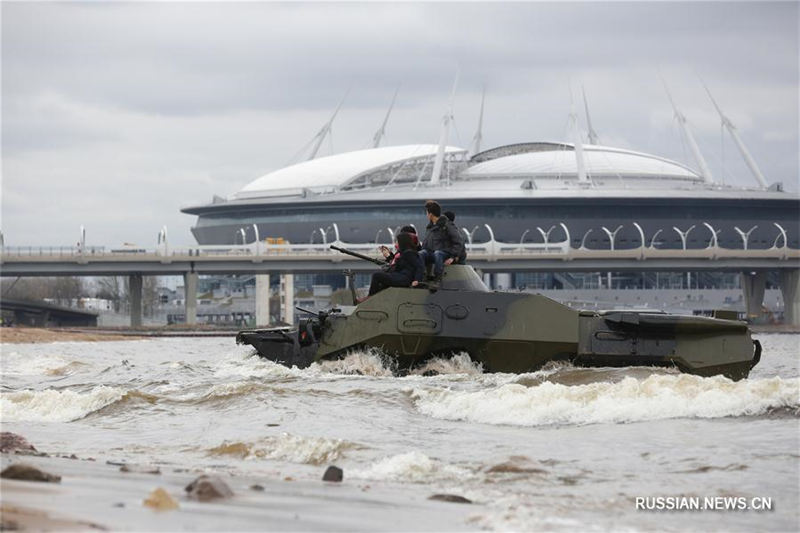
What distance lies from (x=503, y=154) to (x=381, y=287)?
510ft

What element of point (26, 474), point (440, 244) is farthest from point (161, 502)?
point (440, 244)

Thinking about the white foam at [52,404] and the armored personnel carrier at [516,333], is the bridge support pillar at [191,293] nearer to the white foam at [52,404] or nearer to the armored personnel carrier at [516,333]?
the armored personnel carrier at [516,333]

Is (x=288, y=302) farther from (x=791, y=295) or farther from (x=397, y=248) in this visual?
(x=397, y=248)

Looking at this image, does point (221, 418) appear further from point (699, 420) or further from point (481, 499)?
point (481, 499)

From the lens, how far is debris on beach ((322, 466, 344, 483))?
12.0m

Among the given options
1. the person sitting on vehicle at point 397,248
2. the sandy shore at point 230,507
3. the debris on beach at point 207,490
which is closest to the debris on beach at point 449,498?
the sandy shore at point 230,507

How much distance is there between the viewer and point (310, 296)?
509ft

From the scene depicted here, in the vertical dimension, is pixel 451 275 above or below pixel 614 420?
above

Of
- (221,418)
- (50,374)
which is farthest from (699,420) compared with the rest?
(50,374)

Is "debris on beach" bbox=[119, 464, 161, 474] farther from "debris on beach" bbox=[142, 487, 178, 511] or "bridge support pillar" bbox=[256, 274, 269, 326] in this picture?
"bridge support pillar" bbox=[256, 274, 269, 326]

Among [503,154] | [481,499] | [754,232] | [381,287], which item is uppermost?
[503,154]

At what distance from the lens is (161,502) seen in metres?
9.79

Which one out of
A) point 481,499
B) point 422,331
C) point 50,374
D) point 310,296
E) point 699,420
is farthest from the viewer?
point 310,296

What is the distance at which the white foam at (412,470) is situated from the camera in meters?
12.4
